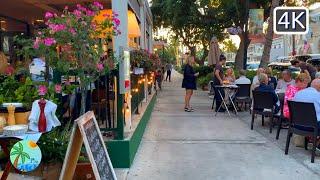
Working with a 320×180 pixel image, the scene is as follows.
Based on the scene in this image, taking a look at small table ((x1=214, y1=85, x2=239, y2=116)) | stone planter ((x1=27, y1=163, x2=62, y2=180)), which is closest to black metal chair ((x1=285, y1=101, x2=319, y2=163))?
stone planter ((x1=27, y1=163, x2=62, y2=180))

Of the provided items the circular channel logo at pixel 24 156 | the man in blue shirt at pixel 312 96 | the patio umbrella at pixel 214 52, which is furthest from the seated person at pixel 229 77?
the circular channel logo at pixel 24 156

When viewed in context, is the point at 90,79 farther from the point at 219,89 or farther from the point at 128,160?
the point at 219,89

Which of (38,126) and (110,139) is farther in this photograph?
(110,139)

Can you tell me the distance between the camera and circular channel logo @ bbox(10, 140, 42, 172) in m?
3.90

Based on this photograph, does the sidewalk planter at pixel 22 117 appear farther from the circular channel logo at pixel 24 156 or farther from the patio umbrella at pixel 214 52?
the patio umbrella at pixel 214 52

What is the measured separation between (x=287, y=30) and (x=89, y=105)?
125 inches

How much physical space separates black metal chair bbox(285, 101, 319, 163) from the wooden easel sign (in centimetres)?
342

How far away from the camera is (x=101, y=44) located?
5094 millimetres

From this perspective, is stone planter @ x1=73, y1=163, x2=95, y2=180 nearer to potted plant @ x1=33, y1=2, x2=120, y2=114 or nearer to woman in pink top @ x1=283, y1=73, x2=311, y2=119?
potted plant @ x1=33, y1=2, x2=120, y2=114

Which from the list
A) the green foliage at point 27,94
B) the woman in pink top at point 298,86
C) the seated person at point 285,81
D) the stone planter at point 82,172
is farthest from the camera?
the seated person at point 285,81

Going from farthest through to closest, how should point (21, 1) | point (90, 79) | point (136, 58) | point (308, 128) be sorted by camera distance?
1. point (21, 1)
2. point (136, 58)
3. point (308, 128)
4. point (90, 79)

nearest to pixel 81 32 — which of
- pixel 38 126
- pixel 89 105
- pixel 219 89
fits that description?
pixel 38 126

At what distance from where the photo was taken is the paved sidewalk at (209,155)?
6.00 m

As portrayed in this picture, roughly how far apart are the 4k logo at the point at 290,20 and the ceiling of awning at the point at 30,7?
213 inches
